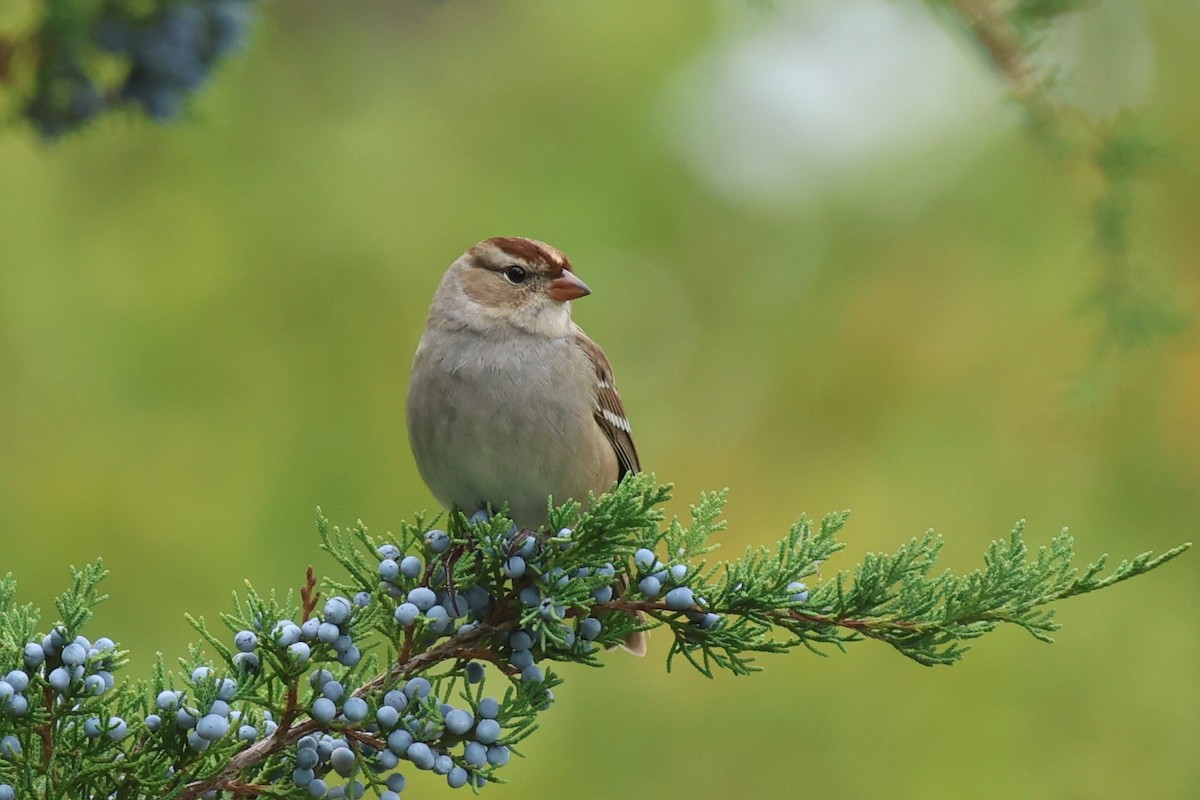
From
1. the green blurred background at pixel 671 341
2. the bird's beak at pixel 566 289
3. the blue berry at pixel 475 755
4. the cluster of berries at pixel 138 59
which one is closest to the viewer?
the blue berry at pixel 475 755

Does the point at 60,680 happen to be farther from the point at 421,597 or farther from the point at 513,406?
the point at 513,406

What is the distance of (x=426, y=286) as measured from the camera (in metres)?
5.24

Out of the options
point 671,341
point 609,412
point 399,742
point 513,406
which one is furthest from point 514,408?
point 671,341

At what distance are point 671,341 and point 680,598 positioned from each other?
422cm

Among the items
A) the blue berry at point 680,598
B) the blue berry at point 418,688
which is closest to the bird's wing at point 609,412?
the blue berry at point 680,598

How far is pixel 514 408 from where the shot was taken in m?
3.06

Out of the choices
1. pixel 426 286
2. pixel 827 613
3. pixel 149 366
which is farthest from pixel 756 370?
pixel 827 613

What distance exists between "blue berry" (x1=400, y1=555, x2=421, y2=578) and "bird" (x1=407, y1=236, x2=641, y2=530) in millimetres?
792

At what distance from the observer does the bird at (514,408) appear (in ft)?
9.89

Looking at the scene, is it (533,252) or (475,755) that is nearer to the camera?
(475,755)

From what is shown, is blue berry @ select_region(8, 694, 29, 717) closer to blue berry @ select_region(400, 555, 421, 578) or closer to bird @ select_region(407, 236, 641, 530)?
blue berry @ select_region(400, 555, 421, 578)

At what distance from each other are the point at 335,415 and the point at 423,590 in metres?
3.00

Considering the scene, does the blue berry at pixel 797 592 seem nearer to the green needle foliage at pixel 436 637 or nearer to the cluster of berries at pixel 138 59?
the green needle foliage at pixel 436 637

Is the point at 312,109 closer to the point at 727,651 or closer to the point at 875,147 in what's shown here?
the point at 875,147
